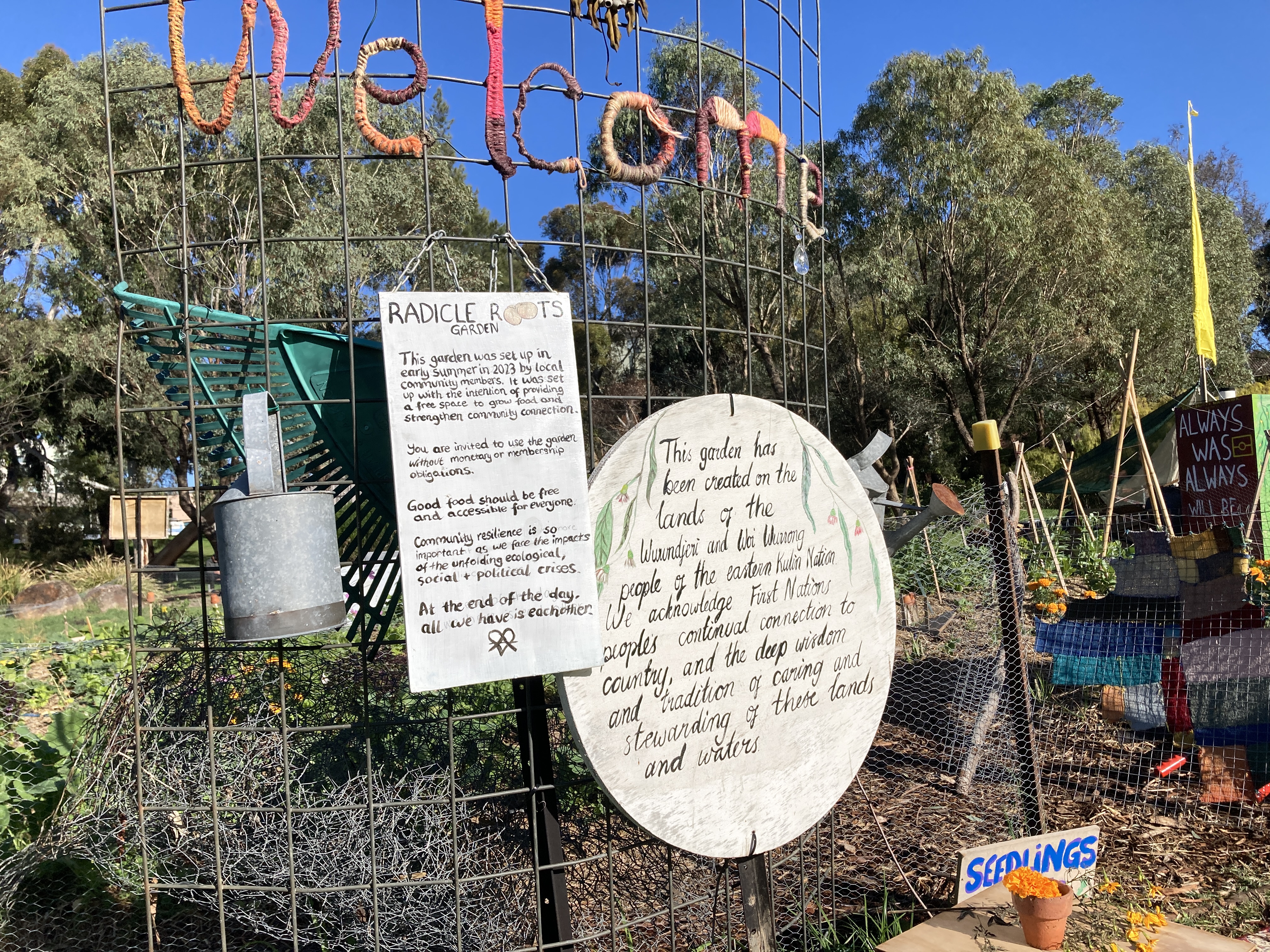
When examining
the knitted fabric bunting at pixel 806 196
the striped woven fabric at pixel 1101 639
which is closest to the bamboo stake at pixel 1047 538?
the striped woven fabric at pixel 1101 639

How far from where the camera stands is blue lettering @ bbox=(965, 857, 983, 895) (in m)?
2.87

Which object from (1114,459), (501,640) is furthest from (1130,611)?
(1114,459)

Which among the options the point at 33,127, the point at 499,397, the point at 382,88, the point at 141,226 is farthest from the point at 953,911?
the point at 33,127

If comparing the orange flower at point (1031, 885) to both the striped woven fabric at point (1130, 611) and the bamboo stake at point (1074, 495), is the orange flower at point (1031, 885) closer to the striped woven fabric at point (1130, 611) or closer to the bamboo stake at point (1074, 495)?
the striped woven fabric at point (1130, 611)

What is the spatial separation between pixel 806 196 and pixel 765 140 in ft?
0.86

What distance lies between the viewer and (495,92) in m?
2.45

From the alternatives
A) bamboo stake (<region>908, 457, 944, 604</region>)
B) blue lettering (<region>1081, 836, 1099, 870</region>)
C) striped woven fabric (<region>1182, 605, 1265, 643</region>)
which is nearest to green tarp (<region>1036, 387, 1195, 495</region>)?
bamboo stake (<region>908, 457, 944, 604</region>)

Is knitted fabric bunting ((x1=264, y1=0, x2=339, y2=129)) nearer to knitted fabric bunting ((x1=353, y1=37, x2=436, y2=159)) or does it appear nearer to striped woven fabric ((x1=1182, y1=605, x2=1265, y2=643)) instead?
knitted fabric bunting ((x1=353, y1=37, x2=436, y2=159))

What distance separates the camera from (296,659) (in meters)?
3.64

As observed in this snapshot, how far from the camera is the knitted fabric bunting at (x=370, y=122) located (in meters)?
2.36

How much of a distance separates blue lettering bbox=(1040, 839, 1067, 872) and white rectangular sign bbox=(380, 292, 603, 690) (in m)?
1.85

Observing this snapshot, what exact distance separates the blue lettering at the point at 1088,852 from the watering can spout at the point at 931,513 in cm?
117

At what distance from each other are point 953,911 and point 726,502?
1.64 m

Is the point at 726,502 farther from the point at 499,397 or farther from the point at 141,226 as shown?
the point at 141,226
